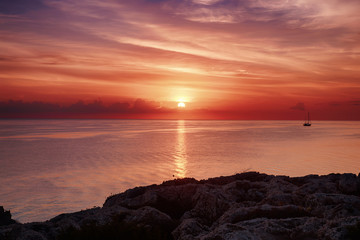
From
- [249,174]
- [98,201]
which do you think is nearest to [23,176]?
[98,201]

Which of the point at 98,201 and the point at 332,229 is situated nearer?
the point at 332,229

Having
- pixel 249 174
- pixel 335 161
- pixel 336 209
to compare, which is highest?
pixel 336 209

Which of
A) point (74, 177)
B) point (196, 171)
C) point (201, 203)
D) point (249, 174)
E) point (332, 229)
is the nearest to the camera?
point (332, 229)

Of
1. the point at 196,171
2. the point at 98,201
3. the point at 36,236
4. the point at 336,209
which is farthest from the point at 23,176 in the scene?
the point at 336,209

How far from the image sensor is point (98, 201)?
1113 inches

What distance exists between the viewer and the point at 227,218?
388 inches

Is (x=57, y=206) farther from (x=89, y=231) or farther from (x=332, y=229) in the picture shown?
(x=332, y=229)

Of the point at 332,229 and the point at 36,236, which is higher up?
the point at 332,229

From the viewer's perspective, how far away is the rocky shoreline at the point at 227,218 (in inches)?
311

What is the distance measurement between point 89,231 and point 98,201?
20.6 m

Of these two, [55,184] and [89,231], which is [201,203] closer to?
[89,231]

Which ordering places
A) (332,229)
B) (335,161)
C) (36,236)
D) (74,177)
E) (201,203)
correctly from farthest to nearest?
(335,161) < (74,177) < (201,203) < (36,236) < (332,229)

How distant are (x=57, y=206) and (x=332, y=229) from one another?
2502 centimetres

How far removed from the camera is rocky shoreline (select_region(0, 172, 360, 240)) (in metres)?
7.89
